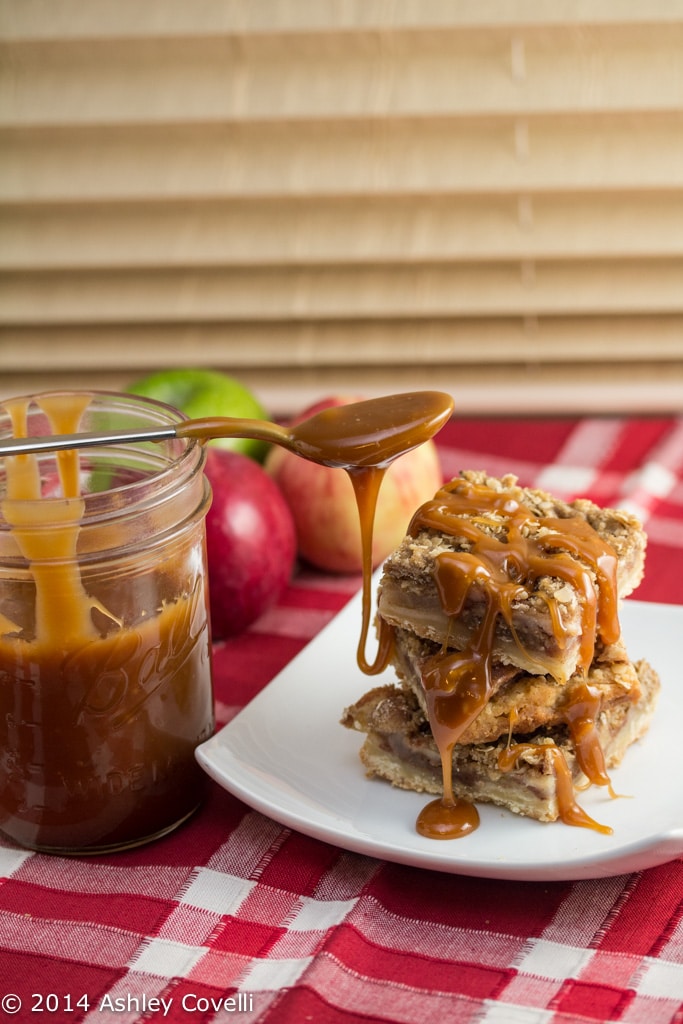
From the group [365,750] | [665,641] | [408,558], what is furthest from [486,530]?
[665,641]

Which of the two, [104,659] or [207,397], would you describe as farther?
[207,397]

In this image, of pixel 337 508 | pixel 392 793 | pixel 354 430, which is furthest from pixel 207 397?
pixel 392 793

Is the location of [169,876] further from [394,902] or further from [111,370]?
[111,370]

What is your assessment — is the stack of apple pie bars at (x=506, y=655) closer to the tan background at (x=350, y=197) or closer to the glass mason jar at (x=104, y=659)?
the glass mason jar at (x=104, y=659)

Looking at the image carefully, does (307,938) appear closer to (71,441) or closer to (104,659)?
(104,659)

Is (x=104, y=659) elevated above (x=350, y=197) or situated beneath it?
situated beneath

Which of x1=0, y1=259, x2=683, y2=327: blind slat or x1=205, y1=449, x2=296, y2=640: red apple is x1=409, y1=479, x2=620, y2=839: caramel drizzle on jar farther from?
x1=0, y1=259, x2=683, y2=327: blind slat

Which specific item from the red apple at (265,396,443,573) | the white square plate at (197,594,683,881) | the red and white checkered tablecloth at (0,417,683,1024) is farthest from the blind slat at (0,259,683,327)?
the red and white checkered tablecloth at (0,417,683,1024)
